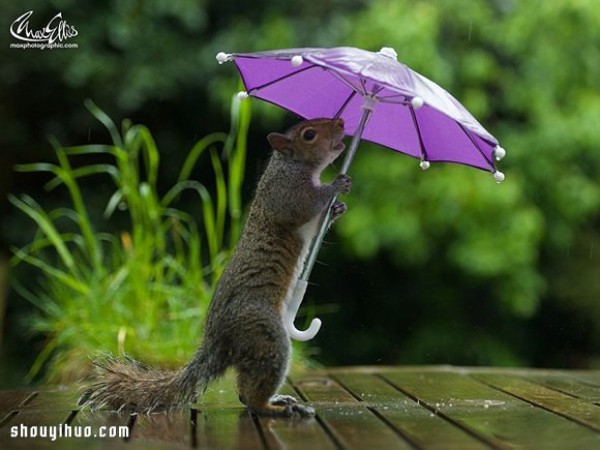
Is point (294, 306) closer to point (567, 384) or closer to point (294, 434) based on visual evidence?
point (294, 434)

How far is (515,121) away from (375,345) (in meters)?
1.84

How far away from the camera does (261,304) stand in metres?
2.72

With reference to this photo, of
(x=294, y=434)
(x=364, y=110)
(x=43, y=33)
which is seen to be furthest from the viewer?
(x=43, y=33)

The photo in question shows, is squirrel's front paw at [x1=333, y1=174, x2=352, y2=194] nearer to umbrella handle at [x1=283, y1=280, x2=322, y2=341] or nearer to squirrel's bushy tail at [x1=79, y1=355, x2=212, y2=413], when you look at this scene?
umbrella handle at [x1=283, y1=280, x2=322, y2=341]

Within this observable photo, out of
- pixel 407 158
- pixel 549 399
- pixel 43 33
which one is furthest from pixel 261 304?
pixel 43 33

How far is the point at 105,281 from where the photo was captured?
14.7ft

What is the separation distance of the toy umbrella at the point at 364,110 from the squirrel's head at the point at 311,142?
0.06 metres

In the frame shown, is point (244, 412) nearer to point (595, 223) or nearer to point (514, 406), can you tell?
point (514, 406)

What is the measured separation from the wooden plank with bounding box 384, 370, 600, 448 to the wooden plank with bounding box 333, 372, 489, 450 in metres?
0.04

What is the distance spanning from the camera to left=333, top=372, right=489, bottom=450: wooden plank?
237 cm

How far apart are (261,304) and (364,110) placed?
2.16 ft

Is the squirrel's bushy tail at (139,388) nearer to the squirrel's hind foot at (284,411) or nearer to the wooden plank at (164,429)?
the wooden plank at (164,429)

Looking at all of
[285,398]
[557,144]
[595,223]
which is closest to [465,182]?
[557,144]

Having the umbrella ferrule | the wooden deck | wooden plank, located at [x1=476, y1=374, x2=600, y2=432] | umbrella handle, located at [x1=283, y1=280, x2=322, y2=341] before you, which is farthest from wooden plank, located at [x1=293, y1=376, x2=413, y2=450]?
the umbrella ferrule
